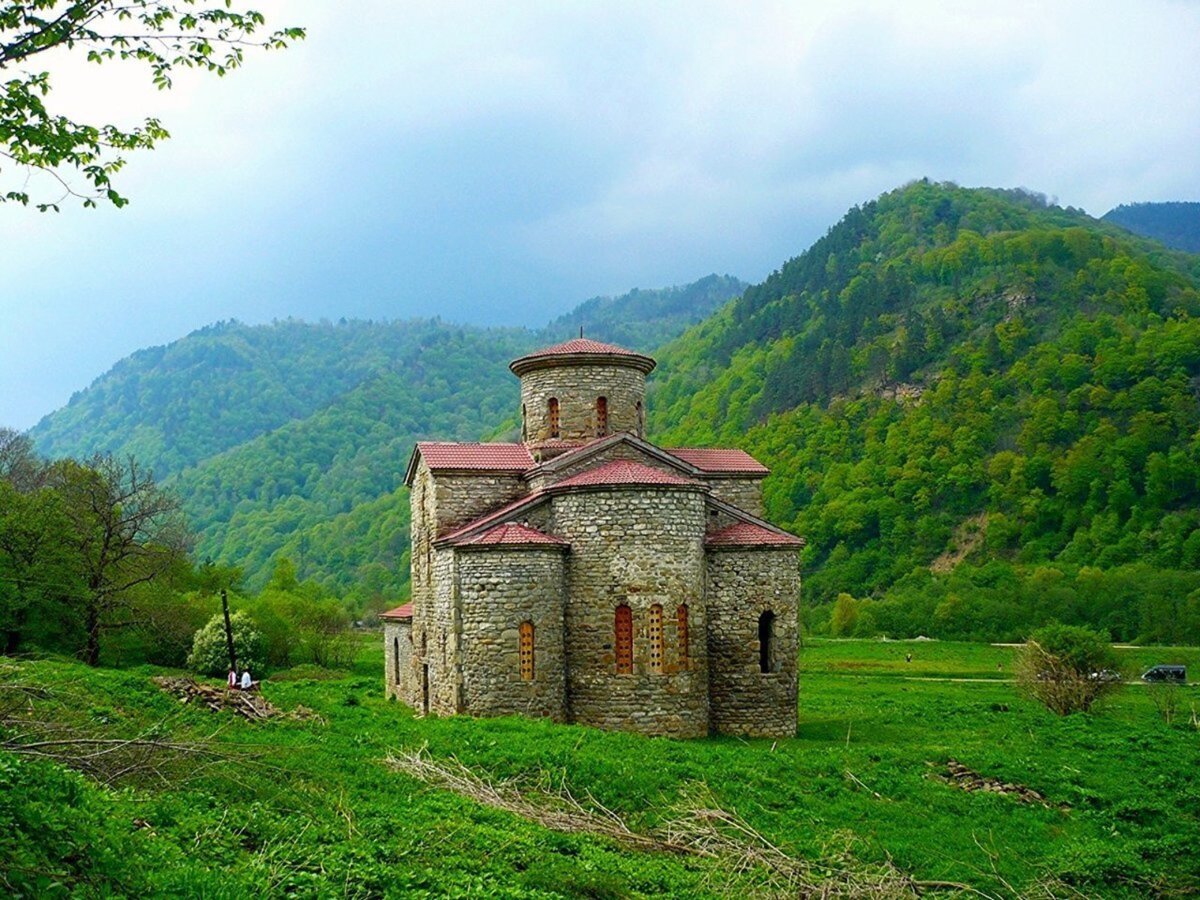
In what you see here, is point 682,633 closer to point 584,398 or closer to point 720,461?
point 720,461

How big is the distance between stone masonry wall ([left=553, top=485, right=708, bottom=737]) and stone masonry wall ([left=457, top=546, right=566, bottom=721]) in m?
0.44

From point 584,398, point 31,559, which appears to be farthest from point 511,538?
point 31,559

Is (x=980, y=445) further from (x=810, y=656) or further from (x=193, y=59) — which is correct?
(x=193, y=59)

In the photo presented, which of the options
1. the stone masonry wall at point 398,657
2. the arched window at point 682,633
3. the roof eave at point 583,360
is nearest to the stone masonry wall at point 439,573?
the stone masonry wall at point 398,657

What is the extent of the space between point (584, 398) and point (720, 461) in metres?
4.01

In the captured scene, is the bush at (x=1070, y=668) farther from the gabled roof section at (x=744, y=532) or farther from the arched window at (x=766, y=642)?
the arched window at (x=766, y=642)

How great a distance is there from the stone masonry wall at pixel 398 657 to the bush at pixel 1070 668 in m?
17.0

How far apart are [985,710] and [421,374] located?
171677mm

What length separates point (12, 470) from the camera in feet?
171

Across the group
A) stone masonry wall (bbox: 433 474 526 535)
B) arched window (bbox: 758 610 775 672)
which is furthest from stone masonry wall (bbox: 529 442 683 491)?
arched window (bbox: 758 610 775 672)

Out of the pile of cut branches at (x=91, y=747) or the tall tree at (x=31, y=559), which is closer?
the pile of cut branches at (x=91, y=747)

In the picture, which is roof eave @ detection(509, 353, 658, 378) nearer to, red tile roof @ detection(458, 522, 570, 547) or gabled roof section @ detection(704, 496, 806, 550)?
gabled roof section @ detection(704, 496, 806, 550)

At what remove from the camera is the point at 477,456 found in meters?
26.5

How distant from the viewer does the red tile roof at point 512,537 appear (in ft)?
73.6
